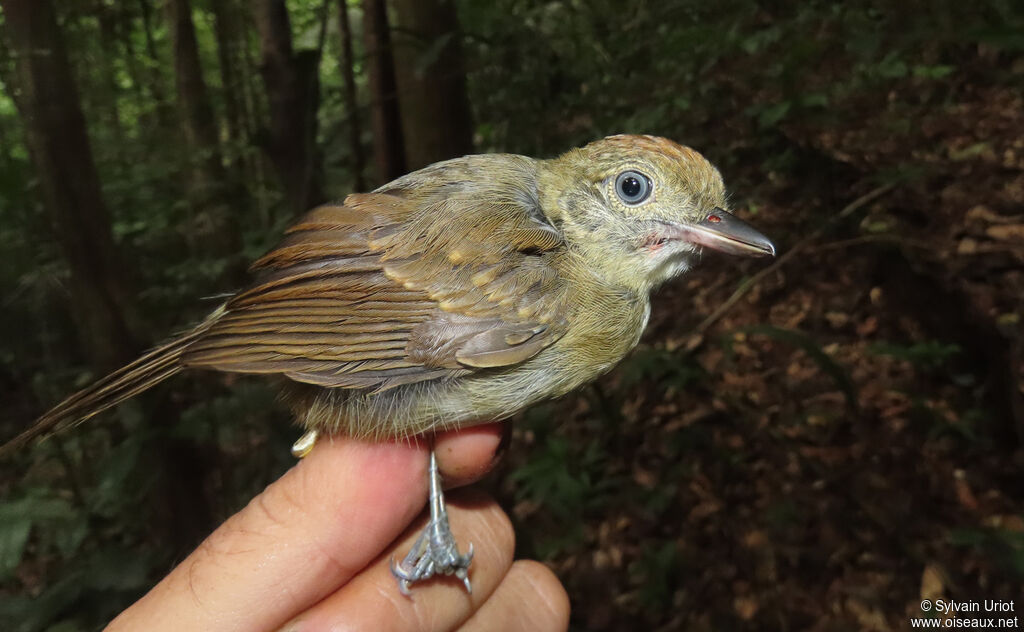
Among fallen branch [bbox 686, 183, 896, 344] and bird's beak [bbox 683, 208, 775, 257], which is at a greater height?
bird's beak [bbox 683, 208, 775, 257]

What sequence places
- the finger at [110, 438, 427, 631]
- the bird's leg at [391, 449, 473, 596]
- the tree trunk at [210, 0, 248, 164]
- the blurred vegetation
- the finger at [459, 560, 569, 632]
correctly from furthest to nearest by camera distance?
the tree trunk at [210, 0, 248, 164], the blurred vegetation, the finger at [459, 560, 569, 632], the bird's leg at [391, 449, 473, 596], the finger at [110, 438, 427, 631]

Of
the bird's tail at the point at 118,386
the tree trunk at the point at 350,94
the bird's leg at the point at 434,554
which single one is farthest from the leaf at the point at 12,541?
the tree trunk at the point at 350,94

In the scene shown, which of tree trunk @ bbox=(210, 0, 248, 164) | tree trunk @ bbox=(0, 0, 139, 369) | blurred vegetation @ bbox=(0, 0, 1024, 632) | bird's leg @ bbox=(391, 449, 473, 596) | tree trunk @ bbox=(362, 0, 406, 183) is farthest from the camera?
tree trunk @ bbox=(210, 0, 248, 164)

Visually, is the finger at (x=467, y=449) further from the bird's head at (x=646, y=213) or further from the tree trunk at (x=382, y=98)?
the tree trunk at (x=382, y=98)

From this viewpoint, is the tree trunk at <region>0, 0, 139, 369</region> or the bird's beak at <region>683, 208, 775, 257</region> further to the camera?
the tree trunk at <region>0, 0, 139, 369</region>

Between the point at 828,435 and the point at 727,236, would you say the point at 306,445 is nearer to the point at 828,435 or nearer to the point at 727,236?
the point at 727,236

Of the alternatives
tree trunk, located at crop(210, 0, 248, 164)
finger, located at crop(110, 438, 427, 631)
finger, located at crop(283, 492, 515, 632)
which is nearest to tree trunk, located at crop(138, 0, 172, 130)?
tree trunk, located at crop(210, 0, 248, 164)

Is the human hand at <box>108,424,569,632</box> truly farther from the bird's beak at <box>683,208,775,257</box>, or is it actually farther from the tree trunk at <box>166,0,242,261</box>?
the tree trunk at <box>166,0,242,261</box>

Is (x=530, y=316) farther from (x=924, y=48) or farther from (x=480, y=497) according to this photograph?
(x=924, y=48)
